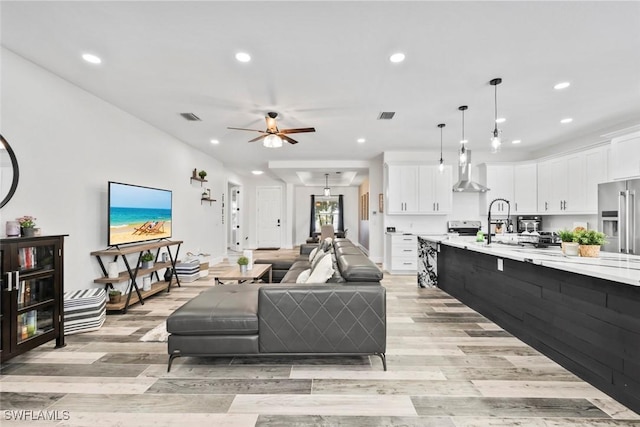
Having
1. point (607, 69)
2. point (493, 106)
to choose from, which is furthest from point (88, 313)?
point (607, 69)

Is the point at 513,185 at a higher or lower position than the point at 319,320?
higher

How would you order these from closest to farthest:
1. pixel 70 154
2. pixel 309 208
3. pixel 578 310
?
pixel 578 310, pixel 70 154, pixel 309 208

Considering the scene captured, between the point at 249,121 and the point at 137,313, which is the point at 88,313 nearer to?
the point at 137,313

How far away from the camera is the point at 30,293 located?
7.65 feet

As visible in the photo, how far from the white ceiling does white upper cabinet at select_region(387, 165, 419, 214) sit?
5.48 ft

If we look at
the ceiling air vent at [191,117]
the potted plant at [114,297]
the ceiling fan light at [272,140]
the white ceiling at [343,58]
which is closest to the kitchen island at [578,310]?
the white ceiling at [343,58]

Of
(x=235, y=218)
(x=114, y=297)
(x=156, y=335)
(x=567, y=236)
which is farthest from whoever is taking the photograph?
(x=235, y=218)

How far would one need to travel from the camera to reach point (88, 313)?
291cm

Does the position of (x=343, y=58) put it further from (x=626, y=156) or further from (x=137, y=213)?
(x=626, y=156)

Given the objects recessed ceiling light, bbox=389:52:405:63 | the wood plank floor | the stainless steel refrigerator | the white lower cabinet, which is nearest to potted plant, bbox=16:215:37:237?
the wood plank floor

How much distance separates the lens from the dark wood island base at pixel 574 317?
177cm

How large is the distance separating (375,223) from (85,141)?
5.71 metres

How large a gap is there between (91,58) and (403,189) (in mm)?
5326

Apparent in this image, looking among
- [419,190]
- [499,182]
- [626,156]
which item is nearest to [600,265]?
[626,156]
